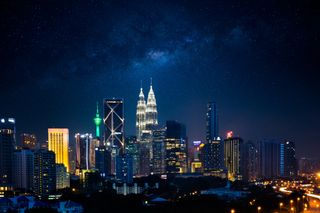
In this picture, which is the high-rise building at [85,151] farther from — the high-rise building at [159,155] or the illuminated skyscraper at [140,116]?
the illuminated skyscraper at [140,116]

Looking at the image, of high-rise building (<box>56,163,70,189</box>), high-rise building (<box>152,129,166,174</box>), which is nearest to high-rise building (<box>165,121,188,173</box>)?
high-rise building (<box>152,129,166,174</box>)

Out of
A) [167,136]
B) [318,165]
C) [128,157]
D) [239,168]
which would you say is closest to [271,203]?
[128,157]

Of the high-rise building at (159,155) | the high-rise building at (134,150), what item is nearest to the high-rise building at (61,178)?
the high-rise building at (134,150)

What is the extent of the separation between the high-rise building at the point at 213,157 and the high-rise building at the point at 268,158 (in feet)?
8.21

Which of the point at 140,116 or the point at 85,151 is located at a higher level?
the point at 140,116

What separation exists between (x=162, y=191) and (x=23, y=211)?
24.7 ft

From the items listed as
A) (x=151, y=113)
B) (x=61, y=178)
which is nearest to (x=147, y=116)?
(x=151, y=113)

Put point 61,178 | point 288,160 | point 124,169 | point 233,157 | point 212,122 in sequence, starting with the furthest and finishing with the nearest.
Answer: point 212,122 < point 288,160 < point 233,157 < point 124,169 < point 61,178

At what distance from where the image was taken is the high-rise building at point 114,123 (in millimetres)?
36562

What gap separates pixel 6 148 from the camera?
20.2 m

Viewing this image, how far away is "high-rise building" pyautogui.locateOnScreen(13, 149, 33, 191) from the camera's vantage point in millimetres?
18938

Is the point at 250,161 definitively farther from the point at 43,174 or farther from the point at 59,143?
the point at 43,174

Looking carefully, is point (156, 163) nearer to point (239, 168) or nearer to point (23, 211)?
point (239, 168)

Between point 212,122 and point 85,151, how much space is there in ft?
28.6
